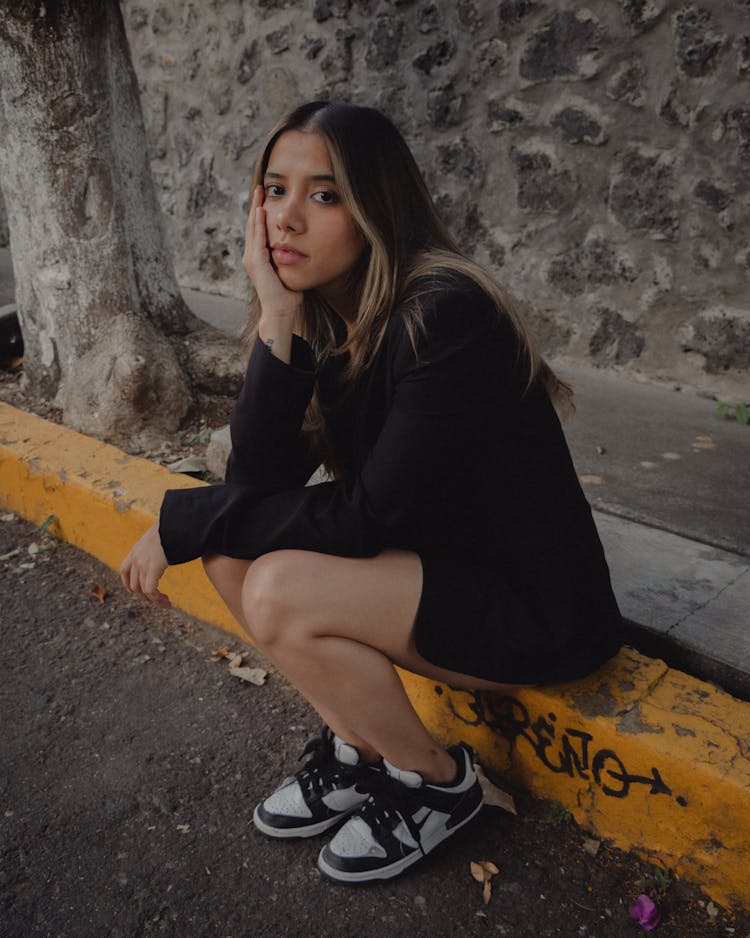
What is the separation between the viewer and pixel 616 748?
1.72 m

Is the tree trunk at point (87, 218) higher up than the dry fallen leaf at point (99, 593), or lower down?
higher up

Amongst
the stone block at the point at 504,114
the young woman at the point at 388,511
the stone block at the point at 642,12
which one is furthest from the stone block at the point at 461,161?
the young woman at the point at 388,511

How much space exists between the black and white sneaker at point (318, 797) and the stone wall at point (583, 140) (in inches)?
102

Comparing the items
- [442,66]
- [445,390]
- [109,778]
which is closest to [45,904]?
[109,778]

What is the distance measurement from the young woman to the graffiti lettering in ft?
0.46

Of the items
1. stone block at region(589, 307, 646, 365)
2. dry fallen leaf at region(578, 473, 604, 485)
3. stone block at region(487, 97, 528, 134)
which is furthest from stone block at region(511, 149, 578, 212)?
dry fallen leaf at region(578, 473, 604, 485)

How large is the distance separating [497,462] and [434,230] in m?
0.54

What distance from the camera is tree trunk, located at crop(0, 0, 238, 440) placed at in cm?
335

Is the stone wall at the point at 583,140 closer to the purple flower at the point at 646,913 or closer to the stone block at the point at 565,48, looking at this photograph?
the stone block at the point at 565,48

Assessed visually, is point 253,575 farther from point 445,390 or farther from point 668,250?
point 668,250

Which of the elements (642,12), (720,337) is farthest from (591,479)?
(642,12)

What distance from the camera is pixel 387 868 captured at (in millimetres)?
1750

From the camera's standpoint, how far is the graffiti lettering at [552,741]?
→ 173 centimetres

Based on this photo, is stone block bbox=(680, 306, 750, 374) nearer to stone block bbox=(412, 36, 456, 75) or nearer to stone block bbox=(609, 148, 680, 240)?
stone block bbox=(609, 148, 680, 240)
